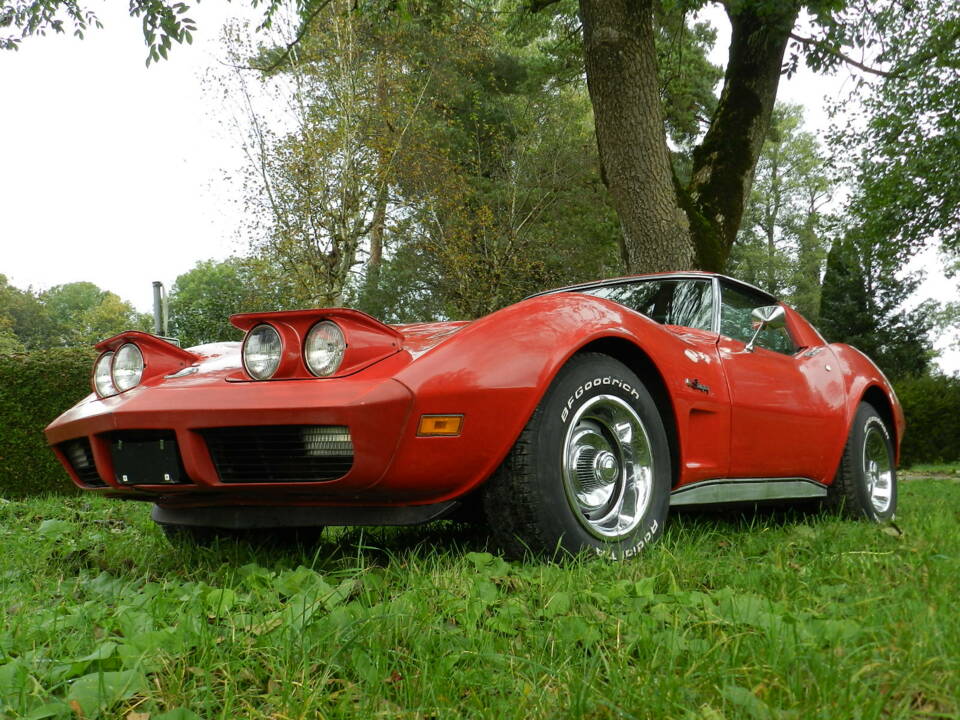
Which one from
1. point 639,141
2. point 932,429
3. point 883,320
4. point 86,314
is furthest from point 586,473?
point 86,314

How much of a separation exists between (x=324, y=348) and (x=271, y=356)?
0.17 m

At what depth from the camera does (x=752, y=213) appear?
143ft

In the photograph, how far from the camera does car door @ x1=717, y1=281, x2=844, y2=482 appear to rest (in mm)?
3504

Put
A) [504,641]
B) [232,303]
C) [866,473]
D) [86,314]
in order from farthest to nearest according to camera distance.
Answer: [86,314] → [232,303] → [866,473] → [504,641]

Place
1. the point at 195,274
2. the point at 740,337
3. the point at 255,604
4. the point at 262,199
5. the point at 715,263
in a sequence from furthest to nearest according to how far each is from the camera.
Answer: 1. the point at 195,274
2. the point at 262,199
3. the point at 715,263
4. the point at 740,337
5. the point at 255,604

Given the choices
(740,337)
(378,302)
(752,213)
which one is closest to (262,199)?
(378,302)

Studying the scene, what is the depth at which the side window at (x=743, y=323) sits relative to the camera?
3965 millimetres

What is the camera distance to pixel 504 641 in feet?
5.86

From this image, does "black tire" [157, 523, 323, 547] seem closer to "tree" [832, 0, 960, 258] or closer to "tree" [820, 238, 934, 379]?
"tree" [832, 0, 960, 258]

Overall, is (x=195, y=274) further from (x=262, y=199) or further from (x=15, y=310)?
(x=262, y=199)

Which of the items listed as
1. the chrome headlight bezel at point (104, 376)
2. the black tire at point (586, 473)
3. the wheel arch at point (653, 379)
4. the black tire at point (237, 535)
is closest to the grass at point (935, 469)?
the wheel arch at point (653, 379)

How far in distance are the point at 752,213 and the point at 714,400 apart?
43137 millimetres

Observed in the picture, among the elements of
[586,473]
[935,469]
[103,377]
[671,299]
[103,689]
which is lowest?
[935,469]

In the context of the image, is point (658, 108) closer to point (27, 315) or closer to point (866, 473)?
point (866, 473)
